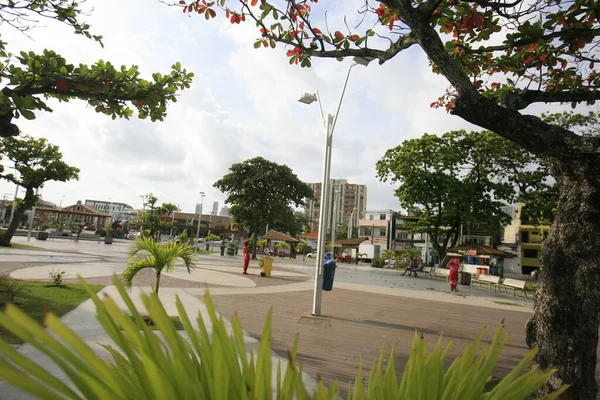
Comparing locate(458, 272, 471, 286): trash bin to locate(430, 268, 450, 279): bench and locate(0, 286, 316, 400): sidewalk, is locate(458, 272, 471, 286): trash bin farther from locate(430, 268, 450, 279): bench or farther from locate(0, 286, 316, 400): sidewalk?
locate(0, 286, 316, 400): sidewalk

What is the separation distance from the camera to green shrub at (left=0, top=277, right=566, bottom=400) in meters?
0.56

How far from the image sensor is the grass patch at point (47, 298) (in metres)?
6.26

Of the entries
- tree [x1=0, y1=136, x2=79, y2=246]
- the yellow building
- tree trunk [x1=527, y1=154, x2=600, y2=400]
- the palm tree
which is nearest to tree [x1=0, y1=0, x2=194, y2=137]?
the palm tree

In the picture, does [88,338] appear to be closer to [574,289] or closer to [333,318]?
[333,318]

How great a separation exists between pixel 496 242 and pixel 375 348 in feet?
190

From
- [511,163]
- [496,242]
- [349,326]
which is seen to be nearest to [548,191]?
[511,163]

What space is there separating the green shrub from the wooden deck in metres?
3.29

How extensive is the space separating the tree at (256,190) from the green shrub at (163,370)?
3184 centimetres

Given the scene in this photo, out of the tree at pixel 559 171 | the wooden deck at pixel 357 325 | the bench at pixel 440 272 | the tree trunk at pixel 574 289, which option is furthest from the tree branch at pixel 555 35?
the bench at pixel 440 272

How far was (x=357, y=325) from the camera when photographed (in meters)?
7.61

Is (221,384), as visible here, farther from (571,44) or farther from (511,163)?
(511,163)

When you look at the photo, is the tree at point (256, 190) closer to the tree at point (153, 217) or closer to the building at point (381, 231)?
the tree at point (153, 217)

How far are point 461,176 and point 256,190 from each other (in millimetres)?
17156

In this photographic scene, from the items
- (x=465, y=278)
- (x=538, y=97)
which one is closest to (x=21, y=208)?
(x=538, y=97)
